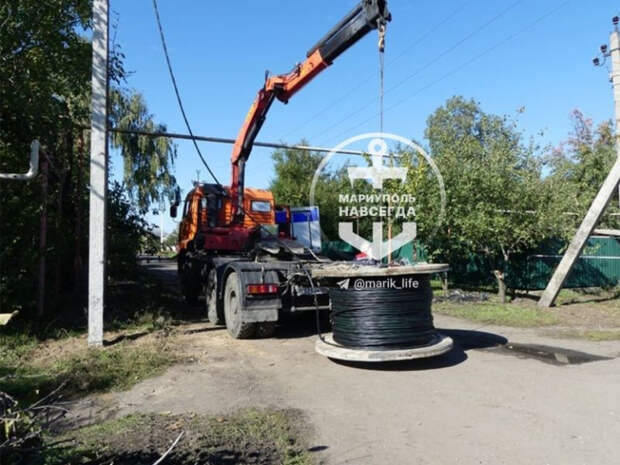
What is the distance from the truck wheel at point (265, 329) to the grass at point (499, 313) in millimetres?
4882

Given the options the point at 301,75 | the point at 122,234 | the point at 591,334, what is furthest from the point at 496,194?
the point at 122,234

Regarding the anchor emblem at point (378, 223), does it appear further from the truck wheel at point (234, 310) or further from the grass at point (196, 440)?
the grass at point (196, 440)

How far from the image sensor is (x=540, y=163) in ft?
42.5

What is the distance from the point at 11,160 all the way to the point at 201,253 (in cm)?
432

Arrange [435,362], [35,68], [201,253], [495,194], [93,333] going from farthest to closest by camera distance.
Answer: [495,194]
[201,253]
[35,68]
[93,333]
[435,362]

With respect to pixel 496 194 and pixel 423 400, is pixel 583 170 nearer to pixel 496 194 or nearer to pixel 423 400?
pixel 496 194

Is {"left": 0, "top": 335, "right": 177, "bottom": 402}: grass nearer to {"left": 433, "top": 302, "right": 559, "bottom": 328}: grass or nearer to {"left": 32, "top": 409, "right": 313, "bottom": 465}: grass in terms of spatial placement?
{"left": 32, "top": 409, "right": 313, "bottom": 465}: grass

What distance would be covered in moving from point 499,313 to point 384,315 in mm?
6011

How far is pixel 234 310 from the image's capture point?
8328 millimetres

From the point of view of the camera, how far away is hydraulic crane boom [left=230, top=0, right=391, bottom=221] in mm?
7906

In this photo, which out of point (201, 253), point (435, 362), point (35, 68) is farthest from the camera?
point (201, 253)

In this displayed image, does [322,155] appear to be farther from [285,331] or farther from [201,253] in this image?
[285,331]

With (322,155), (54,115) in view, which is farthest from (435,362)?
(322,155)

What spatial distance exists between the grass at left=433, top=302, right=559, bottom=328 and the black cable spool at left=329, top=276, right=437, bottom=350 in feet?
14.8
